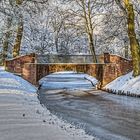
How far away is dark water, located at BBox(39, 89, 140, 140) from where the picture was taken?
49.4 feet

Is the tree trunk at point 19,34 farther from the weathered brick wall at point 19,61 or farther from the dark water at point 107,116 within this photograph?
the dark water at point 107,116

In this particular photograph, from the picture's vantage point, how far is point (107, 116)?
20.1 m

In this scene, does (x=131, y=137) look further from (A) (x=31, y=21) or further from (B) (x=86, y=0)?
(B) (x=86, y=0)

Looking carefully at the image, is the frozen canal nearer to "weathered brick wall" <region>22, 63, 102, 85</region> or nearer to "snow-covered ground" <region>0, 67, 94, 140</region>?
"snow-covered ground" <region>0, 67, 94, 140</region>

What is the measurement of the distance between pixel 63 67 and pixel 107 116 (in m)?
20.7

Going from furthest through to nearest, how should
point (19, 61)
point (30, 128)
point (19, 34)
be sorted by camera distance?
point (19, 61) < point (19, 34) < point (30, 128)

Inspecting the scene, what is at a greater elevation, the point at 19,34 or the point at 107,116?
the point at 19,34

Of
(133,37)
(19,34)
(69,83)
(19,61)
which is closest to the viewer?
(19,34)

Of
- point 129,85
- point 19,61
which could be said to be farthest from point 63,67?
point 129,85

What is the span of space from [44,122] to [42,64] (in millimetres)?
27694

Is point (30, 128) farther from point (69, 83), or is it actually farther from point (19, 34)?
point (69, 83)

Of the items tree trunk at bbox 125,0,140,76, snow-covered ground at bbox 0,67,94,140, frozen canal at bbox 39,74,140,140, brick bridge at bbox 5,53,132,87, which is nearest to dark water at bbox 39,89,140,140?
frozen canal at bbox 39,74,140,140

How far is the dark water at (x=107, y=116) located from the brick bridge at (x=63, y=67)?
432 inches

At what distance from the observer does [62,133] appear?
11.3 m
